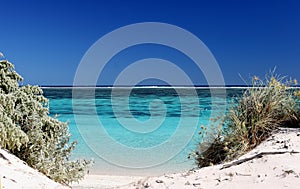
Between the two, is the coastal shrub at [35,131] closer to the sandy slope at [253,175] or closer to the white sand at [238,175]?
the white sand at [238,175]

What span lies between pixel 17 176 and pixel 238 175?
2775 mm

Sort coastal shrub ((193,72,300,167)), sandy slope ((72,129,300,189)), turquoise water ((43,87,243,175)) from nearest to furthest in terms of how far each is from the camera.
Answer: sandy slope ((72,129,300,189))
coastal shrub ((193,72,300,167))
turquoise water ((43,87,243,175))

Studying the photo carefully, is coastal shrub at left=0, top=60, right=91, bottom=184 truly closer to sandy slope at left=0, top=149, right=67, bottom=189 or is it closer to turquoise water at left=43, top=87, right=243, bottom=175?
sandy slope at left=0, top=149, right=67, bottom=189

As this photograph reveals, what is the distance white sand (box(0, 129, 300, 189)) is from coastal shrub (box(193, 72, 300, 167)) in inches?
16.5

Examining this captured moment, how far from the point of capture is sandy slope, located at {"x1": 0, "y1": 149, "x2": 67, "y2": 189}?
4016mm

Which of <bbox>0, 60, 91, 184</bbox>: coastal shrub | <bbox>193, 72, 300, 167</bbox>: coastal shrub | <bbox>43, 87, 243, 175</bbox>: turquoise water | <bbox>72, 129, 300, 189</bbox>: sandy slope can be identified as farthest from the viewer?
<bbox>43, 87, 243, 175</bbox>: turquoise water

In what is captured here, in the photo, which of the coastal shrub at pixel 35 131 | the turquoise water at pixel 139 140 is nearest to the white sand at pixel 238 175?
the coastal shrub at pixel 35 131

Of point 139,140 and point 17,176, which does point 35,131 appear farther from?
point 139,140

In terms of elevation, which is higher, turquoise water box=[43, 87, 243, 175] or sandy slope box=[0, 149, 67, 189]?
turquoise water box=[43, 87, 243, 175]

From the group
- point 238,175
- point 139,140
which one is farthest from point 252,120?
point 139,140

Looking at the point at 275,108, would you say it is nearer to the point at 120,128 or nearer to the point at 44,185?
the point at 44,185

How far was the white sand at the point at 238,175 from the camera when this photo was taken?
347 cm

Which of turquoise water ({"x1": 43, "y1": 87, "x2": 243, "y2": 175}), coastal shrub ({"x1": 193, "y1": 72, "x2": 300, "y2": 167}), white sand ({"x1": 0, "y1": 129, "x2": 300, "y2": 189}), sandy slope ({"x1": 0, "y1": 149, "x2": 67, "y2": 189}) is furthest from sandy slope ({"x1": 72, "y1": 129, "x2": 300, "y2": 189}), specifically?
turquoise water ({"x1": 43, "y1": 87, "x2": 243, "y2": 175})

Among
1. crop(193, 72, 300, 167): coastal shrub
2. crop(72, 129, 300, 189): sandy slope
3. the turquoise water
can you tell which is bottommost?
crop(72, 129, 300, 189): sandy slope
